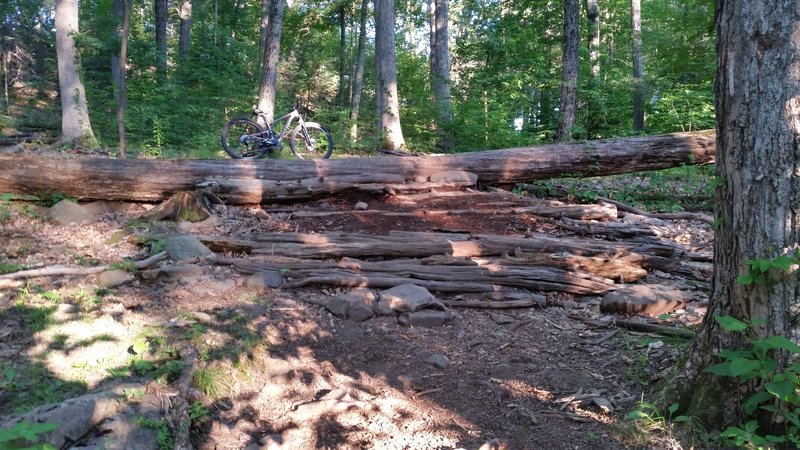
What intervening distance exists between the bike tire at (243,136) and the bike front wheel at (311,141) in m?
0.71

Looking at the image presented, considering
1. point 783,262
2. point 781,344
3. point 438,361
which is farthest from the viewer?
point 438,361

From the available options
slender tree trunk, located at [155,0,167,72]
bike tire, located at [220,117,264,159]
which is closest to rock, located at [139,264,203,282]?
bike tire, located at [220,117,264,159]

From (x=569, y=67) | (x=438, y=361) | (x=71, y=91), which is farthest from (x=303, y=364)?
(x=569, y=67)

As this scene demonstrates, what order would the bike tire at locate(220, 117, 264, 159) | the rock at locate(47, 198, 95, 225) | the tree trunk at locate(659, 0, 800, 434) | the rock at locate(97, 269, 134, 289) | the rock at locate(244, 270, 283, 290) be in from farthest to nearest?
the bike tire at locate(220, 117, 264, 159) < the rock at locate(47, 198, 95, 225) < the rock at locate(244, 270, 283, 290) < the rock at locate(97, 269, 134, 289) < the tree trunk at locate(659, 0, 800, 434)

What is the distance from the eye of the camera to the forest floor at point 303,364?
10.9ft

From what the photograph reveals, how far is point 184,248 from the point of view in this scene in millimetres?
5609

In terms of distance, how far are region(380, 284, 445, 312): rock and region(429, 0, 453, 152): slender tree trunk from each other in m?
9.82

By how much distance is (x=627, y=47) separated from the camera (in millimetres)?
25219

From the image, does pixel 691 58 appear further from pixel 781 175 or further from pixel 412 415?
pixel 412 415

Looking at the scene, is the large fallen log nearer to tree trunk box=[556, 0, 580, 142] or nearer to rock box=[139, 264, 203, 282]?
rock box=[139, 264, 203, 282]

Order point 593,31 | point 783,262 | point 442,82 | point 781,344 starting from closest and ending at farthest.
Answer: point 781,344 → point 783,262 → point 442,82 → point 593,31

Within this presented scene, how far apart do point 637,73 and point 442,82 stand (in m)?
7.21

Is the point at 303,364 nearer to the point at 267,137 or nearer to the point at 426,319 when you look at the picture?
the point at 426,319

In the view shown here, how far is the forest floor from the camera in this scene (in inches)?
131
